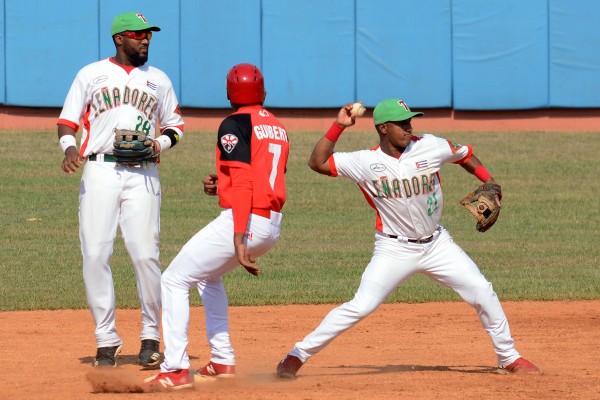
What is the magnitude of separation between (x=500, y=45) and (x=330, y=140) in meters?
15.5

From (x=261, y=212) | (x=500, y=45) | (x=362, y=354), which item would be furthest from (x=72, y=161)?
(x=500, y=45)

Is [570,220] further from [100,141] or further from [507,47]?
[100,141]

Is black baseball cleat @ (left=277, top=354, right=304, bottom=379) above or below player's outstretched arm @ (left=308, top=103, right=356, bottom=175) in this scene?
below

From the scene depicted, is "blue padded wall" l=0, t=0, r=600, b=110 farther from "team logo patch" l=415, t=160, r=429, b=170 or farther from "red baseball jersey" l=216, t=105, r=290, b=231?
"red baseball jersey" l=216, t=105, r=290, b=231

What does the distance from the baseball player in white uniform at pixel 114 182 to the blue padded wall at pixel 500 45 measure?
14790 millimetres

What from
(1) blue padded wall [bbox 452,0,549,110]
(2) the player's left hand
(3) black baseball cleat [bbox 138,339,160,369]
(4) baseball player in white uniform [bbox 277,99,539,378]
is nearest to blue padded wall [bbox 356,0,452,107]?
(1) blue padded wall [bbox 452,0,549,110]

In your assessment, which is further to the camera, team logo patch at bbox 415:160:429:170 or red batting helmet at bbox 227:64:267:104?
team logo patch at bbox 415:160:429:170

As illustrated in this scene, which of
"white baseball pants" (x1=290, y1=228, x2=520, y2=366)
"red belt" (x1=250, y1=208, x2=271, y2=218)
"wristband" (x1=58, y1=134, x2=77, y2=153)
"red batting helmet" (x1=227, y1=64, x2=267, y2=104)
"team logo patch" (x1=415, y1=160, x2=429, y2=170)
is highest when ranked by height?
"red batting helmet" (x1=227, y1=64, x2=267, y2=104)

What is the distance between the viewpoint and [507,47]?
73.7ft

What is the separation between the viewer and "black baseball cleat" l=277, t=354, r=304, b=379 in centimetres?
766

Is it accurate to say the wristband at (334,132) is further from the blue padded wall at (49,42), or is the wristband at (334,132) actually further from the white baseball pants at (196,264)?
the blue padded wall at (49,42)

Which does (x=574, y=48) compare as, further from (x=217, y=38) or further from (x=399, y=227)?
(x=399, y=227)

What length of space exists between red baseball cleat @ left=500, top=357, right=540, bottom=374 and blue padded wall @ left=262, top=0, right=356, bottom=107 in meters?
15.0

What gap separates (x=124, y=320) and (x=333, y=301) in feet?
6.79
